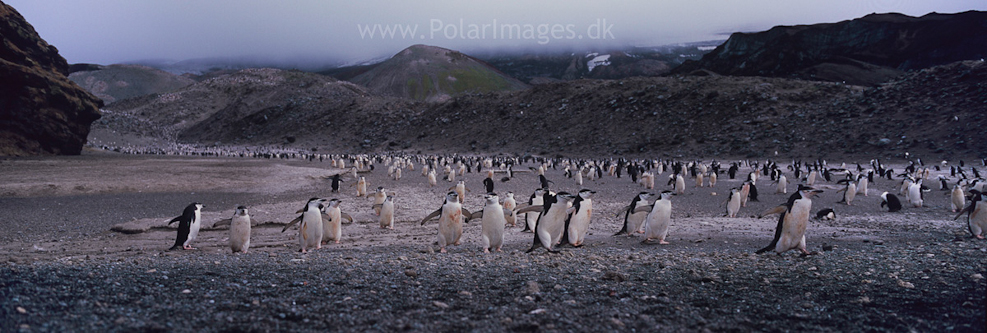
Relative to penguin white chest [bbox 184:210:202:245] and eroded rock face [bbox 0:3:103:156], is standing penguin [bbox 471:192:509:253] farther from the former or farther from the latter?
eroded rock face [bbox 0:3:103:156]

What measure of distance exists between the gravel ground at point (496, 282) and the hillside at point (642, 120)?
31281 millimetres

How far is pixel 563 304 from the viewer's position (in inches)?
177

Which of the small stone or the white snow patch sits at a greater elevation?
the white snow patch

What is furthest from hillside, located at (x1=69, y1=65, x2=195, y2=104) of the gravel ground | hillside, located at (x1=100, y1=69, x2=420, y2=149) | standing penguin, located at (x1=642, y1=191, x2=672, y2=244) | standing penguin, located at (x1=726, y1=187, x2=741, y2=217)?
standing penguin, located at (x1=642, y1=191, x2=672, y2=244)

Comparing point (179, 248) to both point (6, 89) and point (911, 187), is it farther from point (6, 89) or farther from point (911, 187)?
point (6, 89)

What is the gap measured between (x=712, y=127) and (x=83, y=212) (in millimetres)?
44429

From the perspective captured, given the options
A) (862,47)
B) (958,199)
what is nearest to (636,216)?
(958,199)

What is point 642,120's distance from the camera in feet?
167

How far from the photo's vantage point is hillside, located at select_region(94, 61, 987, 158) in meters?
35.7

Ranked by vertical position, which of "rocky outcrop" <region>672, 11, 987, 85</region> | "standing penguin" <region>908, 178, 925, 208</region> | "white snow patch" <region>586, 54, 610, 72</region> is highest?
"white snow patch" <region>586, 54, 610, 72</region>

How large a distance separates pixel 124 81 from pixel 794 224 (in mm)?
212429

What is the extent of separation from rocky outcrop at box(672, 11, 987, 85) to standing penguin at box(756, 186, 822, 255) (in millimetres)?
82537

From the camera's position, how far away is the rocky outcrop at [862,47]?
262 feet

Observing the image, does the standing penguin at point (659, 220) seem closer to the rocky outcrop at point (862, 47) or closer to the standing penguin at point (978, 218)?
the standing penguin at point (978, 218)
